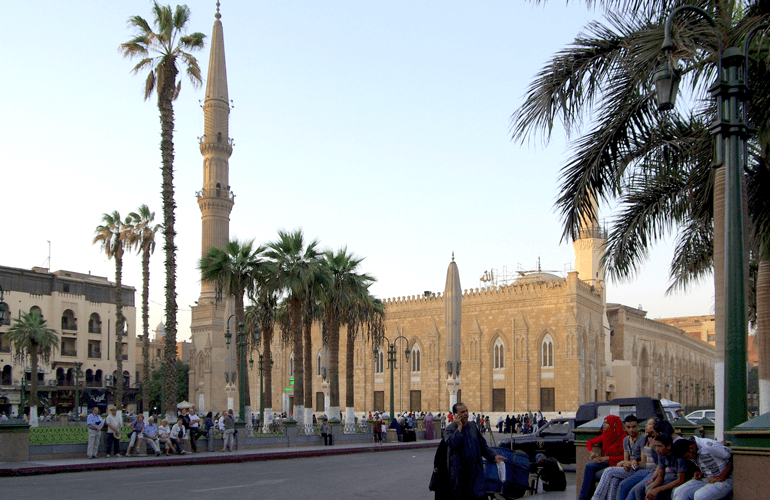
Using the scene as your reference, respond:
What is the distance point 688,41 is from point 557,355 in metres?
38.9

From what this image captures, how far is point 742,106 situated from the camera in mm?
7621

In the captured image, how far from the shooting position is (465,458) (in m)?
7.14

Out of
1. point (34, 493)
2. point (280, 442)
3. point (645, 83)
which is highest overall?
point (645, 83)

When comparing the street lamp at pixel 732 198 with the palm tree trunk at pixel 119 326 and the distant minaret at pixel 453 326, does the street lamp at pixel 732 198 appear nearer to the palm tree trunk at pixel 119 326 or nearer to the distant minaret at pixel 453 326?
the distant minaret at pixel 453 326

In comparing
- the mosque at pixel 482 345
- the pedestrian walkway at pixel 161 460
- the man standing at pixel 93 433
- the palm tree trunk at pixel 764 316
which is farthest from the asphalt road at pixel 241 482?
the mosque at pixel 482 345

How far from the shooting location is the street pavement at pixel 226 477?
467 inches

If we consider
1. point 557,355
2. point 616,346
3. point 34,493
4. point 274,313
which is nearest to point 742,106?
point 34,493

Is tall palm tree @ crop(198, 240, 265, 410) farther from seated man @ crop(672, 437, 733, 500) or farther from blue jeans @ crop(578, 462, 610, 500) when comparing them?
seated man @ crop(672, 437, 733, 500)

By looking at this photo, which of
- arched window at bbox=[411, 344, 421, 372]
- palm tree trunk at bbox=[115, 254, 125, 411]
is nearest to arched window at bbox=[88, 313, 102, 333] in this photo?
palm tree trunk at bbox=[115, 254, 125, 411]

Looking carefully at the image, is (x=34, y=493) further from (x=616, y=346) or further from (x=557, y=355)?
(x=616, y=346)

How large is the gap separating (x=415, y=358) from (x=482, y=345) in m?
5.56

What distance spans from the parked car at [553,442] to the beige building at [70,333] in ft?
149

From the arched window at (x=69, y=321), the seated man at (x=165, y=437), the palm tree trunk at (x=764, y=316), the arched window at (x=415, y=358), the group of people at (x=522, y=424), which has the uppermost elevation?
the palm tree trunk at (x=764, y=316)

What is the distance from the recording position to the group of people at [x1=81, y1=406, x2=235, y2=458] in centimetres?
1852
